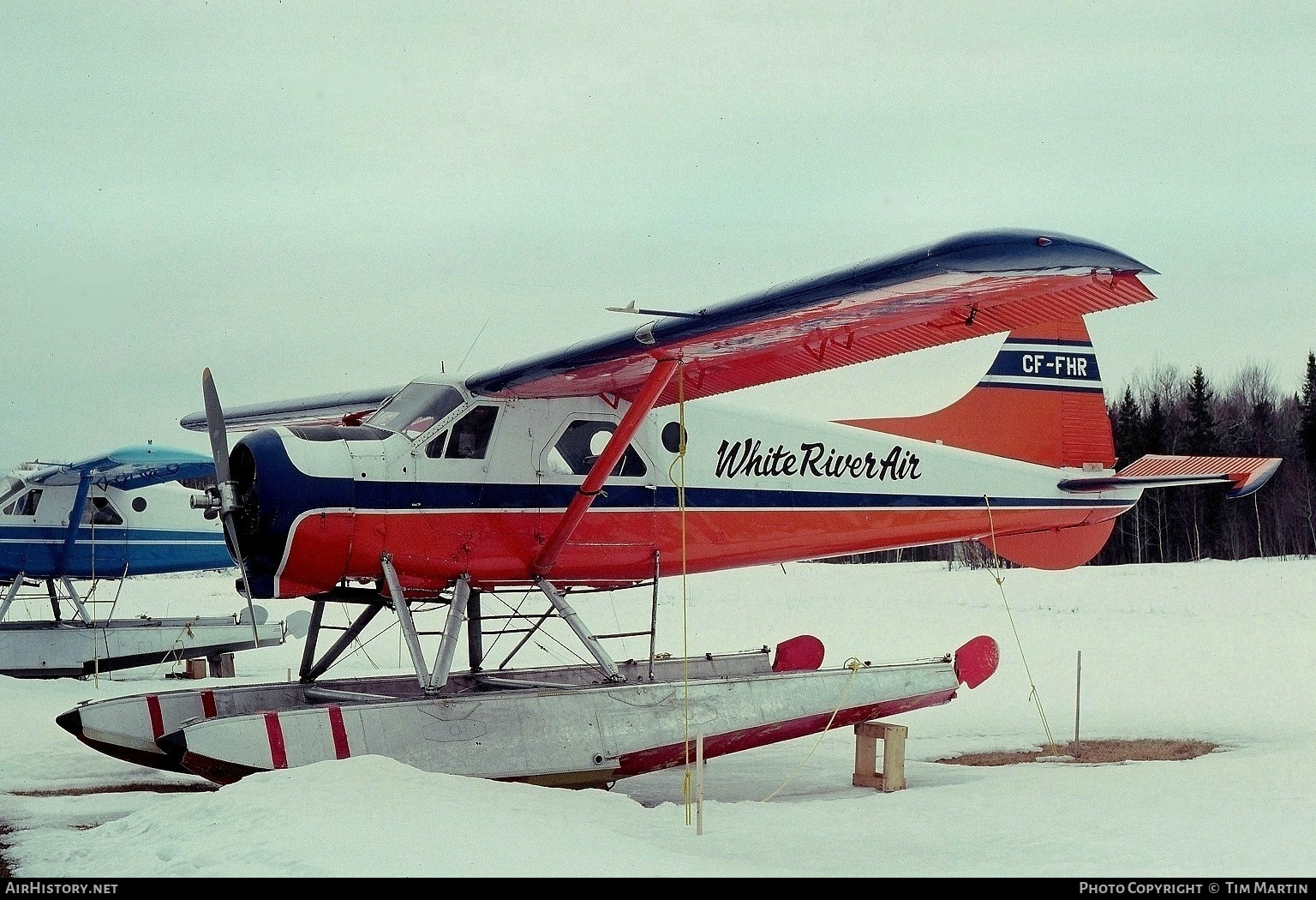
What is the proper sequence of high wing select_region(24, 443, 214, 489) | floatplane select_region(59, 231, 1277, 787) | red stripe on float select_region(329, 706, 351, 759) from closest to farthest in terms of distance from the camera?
floatplane select_region(59, 231, 1277, 787)
red stripe on float select_region(329, 706, 351, 759)
high wing select_region(24, 443, 214, 489)

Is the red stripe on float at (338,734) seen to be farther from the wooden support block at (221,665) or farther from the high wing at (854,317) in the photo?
the wooden support block at (221,665)

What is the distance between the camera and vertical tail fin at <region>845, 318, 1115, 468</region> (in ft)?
42.1

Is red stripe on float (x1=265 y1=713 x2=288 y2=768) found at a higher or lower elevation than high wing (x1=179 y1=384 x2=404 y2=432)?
lower

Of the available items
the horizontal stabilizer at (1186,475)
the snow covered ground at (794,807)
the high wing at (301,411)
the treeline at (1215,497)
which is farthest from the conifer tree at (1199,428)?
the high wing at (301,411)

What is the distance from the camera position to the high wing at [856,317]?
722 centimetres

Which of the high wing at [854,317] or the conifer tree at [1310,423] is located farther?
the conifer tree at [1310,423]

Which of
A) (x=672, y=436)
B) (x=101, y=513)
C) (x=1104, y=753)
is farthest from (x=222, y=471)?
(x=101, y=513)

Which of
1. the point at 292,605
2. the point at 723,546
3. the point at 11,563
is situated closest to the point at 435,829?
the point at 723,546

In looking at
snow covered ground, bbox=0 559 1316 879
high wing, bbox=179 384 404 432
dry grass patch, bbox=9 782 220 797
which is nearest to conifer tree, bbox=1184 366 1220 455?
snow covered ground, bbox=0 559 1316 879

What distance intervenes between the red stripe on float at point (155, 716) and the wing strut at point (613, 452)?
10.4ft

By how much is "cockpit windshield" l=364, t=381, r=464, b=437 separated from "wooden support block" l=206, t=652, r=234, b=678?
956 cm

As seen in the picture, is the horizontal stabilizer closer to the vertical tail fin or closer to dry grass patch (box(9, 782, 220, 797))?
the vertical tail fin

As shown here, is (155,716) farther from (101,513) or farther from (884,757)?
(101,513)

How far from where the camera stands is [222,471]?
9.12m
